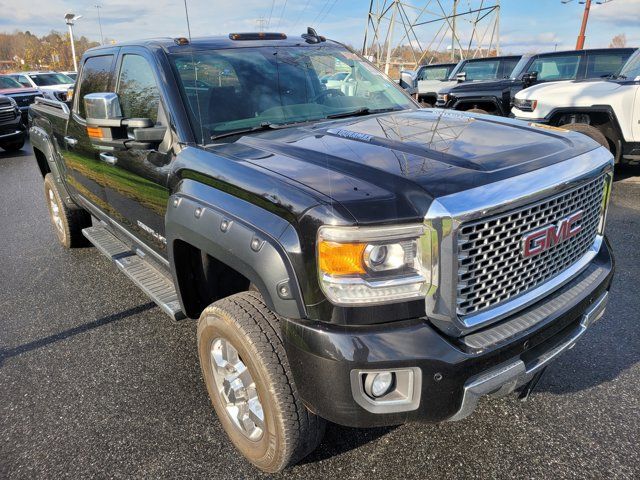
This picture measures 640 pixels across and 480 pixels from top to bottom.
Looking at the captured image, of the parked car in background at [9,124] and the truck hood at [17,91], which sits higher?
the truck hood at [17,91]

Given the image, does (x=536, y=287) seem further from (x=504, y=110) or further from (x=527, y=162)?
(x=504, y=110)

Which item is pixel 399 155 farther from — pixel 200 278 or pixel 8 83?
pixel 8 83

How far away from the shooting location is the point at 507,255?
1.97 m

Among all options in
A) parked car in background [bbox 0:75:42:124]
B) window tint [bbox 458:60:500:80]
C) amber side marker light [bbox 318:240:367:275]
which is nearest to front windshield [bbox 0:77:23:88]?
parked car in background [bbox 0:75:42:124]

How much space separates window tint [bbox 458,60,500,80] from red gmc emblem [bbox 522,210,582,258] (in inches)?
445

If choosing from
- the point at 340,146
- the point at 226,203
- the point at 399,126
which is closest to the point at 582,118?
the point at 399,126

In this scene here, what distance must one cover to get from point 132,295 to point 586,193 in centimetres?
343

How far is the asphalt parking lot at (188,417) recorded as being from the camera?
2344mm

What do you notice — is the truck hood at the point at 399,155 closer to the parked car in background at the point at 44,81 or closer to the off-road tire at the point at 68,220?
the off-road tire at the point at 68,220

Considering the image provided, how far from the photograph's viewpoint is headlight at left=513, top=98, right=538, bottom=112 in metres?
7.61

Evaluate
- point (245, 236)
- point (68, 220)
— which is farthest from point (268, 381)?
point (68, 220)

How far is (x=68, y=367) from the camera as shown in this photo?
3207mm

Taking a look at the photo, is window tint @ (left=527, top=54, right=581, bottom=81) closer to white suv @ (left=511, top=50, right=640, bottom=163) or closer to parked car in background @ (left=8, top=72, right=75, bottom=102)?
white suv @ (left=511, top=50, right=640, bottom=163)

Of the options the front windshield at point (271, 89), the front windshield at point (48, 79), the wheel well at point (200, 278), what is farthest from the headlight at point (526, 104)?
the front windshield at point (48, 79)
